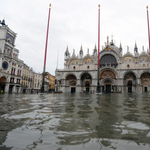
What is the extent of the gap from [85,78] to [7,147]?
1557 inches

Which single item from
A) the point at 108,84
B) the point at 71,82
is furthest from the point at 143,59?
the point at 71,82

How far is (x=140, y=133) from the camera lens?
6.77 feet

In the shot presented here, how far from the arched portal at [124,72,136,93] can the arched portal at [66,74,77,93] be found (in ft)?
50.5

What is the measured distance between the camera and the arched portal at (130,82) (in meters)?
36.4

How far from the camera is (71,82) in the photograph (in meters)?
41.8

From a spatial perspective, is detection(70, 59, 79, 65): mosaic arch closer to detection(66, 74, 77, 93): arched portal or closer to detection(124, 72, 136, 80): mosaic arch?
detection(66, 74, 77, 93): arched portal

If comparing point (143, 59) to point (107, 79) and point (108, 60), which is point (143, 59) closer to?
point (108, 60)

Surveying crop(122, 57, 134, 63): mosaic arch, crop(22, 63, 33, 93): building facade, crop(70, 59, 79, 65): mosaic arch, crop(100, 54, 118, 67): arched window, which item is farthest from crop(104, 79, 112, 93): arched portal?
crop(22, 63, 33, 93): building facade

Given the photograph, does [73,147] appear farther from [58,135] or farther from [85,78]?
[85,78]

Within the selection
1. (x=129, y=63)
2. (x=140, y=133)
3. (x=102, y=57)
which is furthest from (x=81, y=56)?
(x=140, y=133)

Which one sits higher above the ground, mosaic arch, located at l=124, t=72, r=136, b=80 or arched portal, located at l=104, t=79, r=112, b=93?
mosaic arch, located at l=124, t=72, r=136, b=80

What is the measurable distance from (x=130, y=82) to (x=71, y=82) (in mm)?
17827

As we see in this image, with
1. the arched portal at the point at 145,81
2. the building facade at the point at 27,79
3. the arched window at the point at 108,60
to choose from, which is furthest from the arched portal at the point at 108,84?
the building facade at the point at 27,79

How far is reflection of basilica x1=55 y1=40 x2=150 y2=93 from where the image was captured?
3584 centimetres
